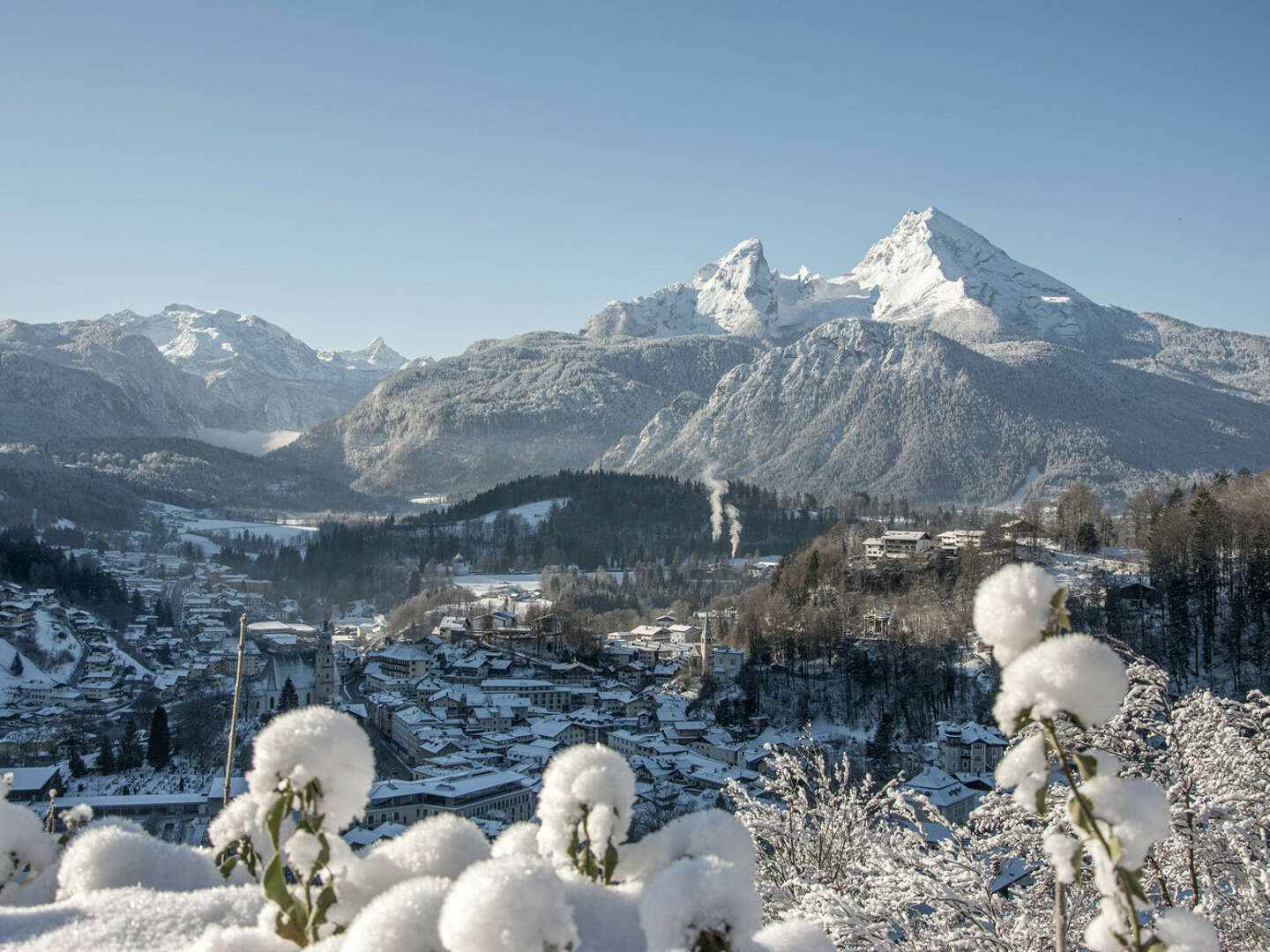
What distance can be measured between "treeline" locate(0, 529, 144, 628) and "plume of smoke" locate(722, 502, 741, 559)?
4568cm

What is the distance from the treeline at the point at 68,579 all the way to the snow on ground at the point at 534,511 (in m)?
39.3

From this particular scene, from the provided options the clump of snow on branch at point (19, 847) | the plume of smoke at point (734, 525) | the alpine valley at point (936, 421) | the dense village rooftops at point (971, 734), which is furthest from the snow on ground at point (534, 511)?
the clump of snow on branch at point (19, 847)

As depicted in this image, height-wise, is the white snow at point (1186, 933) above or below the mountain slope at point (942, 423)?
below

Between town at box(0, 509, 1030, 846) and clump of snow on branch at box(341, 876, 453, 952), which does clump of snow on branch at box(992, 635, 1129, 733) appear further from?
town at box(0, 509, 1030, 846)

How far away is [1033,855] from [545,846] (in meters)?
5.59

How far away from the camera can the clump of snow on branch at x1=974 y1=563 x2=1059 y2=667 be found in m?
2.14

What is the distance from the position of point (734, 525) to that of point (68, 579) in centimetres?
5251

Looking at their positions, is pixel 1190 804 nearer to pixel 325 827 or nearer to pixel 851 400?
pixel 325 827

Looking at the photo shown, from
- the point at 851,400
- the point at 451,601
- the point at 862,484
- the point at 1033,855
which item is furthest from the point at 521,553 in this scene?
the point at 1033,855

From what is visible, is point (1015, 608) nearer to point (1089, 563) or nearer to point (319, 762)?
point (319, 762)

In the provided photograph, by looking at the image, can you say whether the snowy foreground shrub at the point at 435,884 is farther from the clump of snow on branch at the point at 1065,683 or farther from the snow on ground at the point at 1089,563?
the snow on ground at the point at 1089,563

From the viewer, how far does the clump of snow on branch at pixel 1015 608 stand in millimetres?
2145

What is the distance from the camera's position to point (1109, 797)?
207 centimetres

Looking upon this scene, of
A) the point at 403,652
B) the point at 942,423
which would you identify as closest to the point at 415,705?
the point at 403,652
